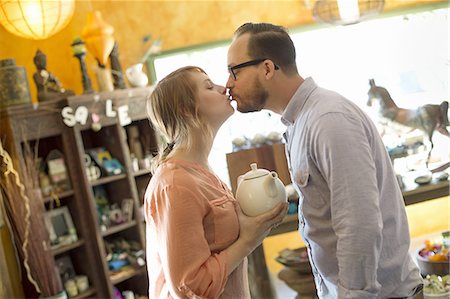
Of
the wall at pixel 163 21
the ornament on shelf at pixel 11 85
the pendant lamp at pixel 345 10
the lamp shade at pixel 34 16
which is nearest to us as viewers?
the lamp shade at pixel 34 16

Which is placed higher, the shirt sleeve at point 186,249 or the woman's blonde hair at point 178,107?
the woman's blonde hair at point 178,107

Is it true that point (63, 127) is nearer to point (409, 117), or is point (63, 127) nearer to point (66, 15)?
point (66, 15)

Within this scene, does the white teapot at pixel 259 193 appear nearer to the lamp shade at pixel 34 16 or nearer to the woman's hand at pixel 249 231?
the woman's hand at pixel 249 231

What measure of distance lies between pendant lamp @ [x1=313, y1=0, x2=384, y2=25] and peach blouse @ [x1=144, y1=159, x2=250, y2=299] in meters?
2.49

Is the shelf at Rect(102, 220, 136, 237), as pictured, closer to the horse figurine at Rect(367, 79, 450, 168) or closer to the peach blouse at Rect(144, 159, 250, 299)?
the horse figurine at Rect(367, 79, 450, 168)

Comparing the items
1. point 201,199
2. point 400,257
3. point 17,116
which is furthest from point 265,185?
point 17,116

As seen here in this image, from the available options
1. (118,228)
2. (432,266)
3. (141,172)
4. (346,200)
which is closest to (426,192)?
(432,266)

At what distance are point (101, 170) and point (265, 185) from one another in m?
2.65

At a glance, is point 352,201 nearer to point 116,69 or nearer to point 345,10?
point 345,10

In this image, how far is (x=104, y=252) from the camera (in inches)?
163

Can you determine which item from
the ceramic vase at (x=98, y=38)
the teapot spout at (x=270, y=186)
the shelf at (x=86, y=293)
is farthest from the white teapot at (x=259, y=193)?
the ceramic vase at (x=98, y=38)

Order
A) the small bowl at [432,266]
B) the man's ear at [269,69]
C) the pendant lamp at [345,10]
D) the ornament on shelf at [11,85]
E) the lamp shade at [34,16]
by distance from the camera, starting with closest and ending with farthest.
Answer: the man's ear at [269,69] → the small bowl at [432,266] → the lamp shade at [34,16] → the ornament on shelf at [11,85] → the pendant lamp at [345,10]

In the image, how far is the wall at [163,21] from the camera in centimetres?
464

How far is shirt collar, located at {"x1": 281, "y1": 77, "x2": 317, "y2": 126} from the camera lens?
1.75 m
